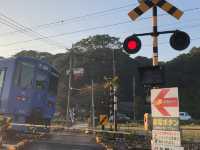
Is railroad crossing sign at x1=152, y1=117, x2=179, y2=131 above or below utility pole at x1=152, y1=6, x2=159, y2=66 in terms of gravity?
below

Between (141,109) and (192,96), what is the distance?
15683 mm

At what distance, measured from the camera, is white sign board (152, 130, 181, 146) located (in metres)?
7.19

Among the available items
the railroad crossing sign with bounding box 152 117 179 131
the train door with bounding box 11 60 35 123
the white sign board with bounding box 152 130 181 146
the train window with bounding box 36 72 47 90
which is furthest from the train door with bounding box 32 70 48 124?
the white sign board with bounding box 152 130 181 146

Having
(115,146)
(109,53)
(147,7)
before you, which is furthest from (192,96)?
(147,7)

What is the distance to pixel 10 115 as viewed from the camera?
1748 centimetres

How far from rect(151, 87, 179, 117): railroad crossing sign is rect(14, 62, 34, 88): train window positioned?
10.8 metres

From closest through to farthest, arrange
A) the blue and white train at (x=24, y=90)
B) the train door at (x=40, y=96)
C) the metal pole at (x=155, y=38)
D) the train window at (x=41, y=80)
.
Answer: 1. the metal pole at (x=155, y=38)
2. the blue and white train at (x=24, y=90)
3. the train door at (x=40, y=96)
4. the train window at (x=41, y=80)

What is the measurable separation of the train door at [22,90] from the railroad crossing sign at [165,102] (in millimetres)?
10790

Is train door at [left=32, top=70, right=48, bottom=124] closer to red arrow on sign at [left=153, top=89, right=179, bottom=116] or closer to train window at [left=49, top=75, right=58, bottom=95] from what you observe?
train window at [left=49, top=75, right=58, bottom=95]

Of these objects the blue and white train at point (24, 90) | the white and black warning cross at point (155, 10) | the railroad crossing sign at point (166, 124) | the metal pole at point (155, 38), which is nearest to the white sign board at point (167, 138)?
the railroad crossing sign at point (166, 124)

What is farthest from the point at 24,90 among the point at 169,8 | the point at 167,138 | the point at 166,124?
the point at 167,138

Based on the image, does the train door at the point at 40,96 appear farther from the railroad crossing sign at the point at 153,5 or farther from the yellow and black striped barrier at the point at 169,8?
the yellow and black striped barrier at the point at 169,8

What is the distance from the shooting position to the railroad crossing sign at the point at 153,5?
30.5 feet

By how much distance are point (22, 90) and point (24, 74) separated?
76 cm
